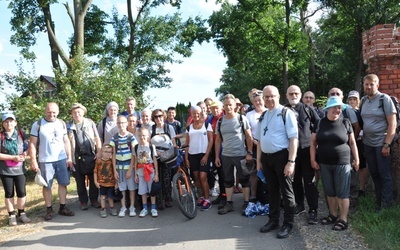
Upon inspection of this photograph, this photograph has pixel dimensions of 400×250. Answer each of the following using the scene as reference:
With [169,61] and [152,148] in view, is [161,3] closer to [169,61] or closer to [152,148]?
[169,61]

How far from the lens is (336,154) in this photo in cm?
486

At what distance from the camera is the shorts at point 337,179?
16.1ft

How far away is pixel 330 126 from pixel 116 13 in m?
19.3

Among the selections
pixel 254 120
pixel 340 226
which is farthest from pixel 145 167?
pixel 340 226

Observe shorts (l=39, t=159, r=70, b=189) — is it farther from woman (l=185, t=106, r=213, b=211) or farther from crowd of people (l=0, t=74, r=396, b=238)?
woman (l=185, t=106, r=213, b=211)

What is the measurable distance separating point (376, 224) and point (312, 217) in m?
0.83

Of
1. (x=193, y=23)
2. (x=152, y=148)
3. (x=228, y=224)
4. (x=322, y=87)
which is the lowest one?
(x=228, y=224)

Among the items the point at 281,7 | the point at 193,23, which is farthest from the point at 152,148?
the point at 281,7

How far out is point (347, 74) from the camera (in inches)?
1071

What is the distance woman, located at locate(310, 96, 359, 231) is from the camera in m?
4.86

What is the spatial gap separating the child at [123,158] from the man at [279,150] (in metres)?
2.33

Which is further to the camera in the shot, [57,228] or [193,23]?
[193,23]

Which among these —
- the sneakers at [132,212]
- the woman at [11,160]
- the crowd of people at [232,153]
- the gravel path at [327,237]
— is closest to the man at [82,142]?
the crowd of people at [232,153]

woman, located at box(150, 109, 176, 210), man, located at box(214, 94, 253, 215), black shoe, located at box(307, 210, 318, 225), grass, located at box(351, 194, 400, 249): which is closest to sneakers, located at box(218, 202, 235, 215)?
man, located at box(214, 94, 253, 215)
